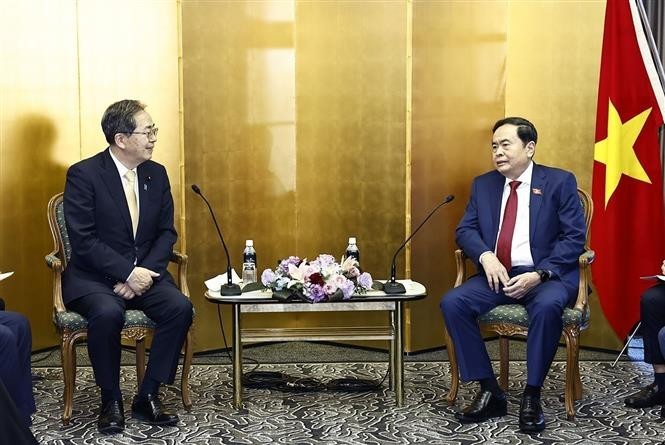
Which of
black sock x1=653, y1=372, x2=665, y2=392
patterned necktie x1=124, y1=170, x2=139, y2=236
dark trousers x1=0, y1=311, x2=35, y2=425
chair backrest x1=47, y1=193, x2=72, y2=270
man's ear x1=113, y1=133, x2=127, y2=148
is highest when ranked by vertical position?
man's ear x1=113, y1=133, x2=127, y2=148

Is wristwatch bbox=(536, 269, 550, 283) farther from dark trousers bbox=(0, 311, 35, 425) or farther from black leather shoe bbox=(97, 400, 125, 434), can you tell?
dark trousers bbox=(0, 311, 35, 425)

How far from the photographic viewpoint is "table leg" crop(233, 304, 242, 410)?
4770 millimetres

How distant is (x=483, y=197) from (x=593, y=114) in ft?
4.35

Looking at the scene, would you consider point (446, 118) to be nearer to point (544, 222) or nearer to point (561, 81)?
point (561, 81)

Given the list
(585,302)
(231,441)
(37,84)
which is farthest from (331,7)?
(231,441)

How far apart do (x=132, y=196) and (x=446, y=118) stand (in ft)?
6.61

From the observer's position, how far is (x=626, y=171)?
18.4 feet

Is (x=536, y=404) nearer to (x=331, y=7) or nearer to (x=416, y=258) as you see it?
(x=416, y=258)

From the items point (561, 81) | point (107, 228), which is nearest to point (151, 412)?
point (107, 228)

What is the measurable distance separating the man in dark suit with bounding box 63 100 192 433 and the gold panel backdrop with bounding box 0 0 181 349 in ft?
3.20

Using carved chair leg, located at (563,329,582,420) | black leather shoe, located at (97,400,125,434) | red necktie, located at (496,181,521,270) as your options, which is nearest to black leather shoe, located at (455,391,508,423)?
carved chair leg, located at (563,329,582,420)

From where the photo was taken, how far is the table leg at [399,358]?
4.77m

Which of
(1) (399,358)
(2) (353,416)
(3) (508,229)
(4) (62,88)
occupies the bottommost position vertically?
(2) (353,416)

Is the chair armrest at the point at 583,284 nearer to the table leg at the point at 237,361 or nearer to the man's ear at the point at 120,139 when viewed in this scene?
the table leg at the point at 237,361
